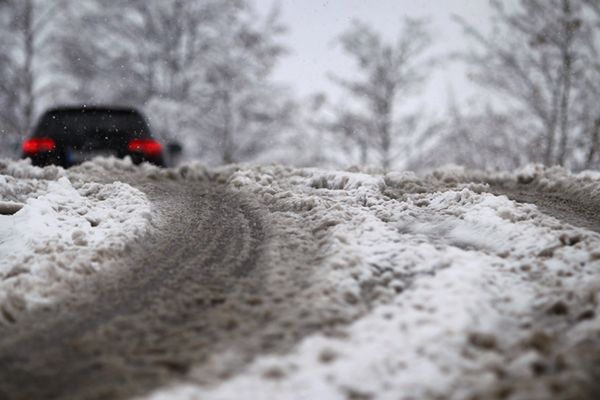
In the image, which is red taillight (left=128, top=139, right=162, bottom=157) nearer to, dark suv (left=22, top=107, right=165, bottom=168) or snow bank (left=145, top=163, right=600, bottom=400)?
dark suv (left=22, top=107, right=165, bottom=168)

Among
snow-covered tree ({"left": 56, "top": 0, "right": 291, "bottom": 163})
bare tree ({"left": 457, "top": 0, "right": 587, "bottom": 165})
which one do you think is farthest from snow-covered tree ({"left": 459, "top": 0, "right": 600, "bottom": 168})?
snow-covered tree ({"left": 56, "top": 0, "right": 291, "bottom": 163})

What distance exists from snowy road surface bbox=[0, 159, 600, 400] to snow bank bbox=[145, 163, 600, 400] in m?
0.01

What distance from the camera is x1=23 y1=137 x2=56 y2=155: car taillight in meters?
6.86

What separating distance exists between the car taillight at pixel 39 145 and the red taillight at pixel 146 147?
1.03 metres

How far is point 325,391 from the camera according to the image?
2.10 meters

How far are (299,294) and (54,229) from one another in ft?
7.56

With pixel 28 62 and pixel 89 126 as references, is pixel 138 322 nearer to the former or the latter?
pixel 89 126

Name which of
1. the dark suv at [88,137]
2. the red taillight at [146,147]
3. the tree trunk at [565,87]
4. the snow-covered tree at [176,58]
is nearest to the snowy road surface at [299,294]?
the dark suv at [88,137]

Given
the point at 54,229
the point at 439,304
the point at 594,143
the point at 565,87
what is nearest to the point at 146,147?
the point at 54,229

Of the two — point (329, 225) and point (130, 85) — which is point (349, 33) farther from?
point (329, 225)

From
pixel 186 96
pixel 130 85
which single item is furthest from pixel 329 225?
pixel 130 85

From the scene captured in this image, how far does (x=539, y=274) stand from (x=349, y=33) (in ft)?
57.6

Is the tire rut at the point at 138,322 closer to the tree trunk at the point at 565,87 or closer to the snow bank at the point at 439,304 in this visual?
the snow bank at the point at 439,304

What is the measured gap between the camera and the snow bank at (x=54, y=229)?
327cm
